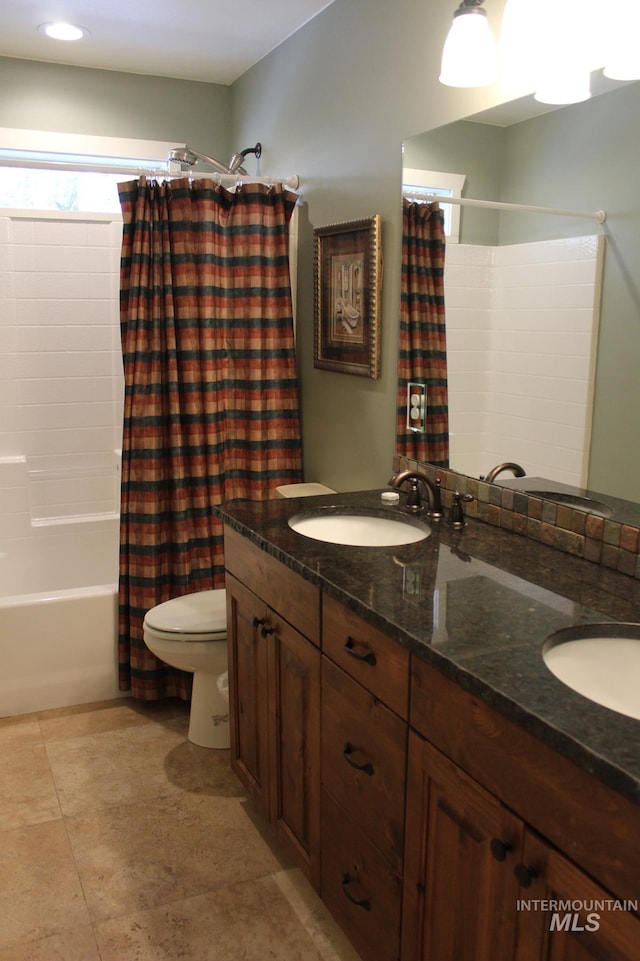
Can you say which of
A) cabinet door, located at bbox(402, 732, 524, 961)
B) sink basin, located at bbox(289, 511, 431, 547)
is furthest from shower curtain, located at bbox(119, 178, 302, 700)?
cabinet door, located at bbox(402, 732, 524, 961)

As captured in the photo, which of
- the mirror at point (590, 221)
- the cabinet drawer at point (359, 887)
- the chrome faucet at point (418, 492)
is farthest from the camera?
the chrome faucet at point (418, 492)

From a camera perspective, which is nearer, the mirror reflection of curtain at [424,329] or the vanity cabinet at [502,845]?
the vanity cabinet at [502,845]

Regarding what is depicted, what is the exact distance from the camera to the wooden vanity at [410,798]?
38.9 inches

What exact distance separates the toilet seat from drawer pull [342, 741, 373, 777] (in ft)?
3.11

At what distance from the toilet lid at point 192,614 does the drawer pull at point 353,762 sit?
3.13 feet

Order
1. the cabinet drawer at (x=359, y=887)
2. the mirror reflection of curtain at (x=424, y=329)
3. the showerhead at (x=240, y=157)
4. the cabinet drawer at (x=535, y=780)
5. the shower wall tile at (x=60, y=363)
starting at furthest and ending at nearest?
the shower wall tile at (x=60, y=363)
the showerhead at (x=240, y=157)
the mirror reflection of curtain at (x=424, y=329)
the cabinet drawer at (x=359, y=887)
the cabinet drawer at (x=535, y=780)

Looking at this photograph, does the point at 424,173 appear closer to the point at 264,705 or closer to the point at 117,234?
the point at 264,705

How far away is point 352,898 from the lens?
64.0 inches

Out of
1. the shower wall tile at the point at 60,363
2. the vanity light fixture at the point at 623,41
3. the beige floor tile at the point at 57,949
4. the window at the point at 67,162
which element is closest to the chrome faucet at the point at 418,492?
the vanity light fixture at the point at 623,41

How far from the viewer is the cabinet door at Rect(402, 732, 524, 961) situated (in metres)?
1.14

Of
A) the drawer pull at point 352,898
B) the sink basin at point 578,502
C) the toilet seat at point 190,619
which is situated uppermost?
the sink basin at point 578,502

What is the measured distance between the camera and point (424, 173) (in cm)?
219

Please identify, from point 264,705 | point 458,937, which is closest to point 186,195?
point 264,705

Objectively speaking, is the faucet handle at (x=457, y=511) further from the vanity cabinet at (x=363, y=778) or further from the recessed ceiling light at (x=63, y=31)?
the recessed ceiling light at (x=63, y=31)
